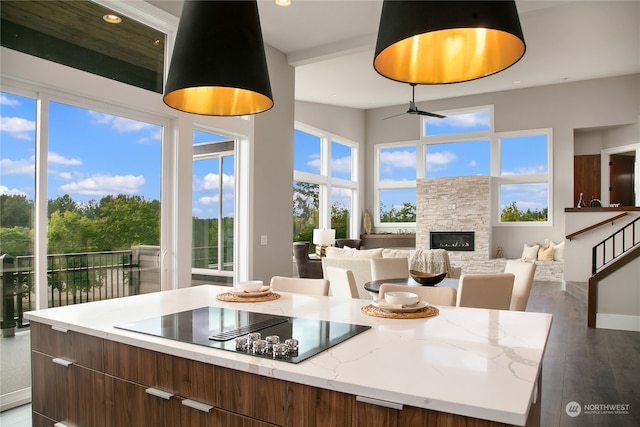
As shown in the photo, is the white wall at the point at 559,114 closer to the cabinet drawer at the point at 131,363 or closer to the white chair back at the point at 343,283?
the white chair back at the point at 343,283

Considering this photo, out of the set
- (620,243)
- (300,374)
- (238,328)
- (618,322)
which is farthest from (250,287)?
(620,243)

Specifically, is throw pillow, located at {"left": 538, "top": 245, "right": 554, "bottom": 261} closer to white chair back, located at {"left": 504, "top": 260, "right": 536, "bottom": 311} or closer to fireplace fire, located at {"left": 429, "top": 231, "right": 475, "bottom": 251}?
fireplace fire, located at {"left": 429, "top": 231, "right": 475, "bottom": 251}

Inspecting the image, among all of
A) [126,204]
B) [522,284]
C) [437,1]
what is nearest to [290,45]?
[126,204]

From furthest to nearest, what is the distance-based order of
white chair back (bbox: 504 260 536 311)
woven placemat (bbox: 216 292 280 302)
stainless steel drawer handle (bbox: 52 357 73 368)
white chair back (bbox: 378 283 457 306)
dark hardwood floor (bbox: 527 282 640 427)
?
1. white chair back (bbox: 504 260 536 311)
2. dark hardwood floor (bbox: 527 282 640 427)
3. white chair back (bbox: 378 283 457 306)
4. woven placemat (bbox: 216 292 280 302)
5. stainless steel drawer handle (bbox: 52 357 73 368)

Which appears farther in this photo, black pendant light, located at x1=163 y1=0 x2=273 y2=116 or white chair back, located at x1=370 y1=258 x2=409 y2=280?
white chair back, located at x1=370 y1=258 x2=409 y2=280

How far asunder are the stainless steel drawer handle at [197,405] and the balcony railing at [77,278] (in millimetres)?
2318

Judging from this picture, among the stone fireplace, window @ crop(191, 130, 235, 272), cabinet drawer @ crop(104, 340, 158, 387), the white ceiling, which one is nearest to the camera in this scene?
cabinet drawer @ crop(104, 340, 158, 387)

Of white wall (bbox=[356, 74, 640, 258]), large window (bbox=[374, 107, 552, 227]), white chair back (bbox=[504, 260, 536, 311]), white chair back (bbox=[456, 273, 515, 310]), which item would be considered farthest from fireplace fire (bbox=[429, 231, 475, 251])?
white chair back (bbox=[456, 273, 515, 310])

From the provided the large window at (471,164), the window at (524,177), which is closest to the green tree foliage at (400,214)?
the large window at (471,164)

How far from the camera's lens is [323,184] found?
1049 cm

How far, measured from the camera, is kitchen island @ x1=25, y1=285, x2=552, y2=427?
1090 millimetres

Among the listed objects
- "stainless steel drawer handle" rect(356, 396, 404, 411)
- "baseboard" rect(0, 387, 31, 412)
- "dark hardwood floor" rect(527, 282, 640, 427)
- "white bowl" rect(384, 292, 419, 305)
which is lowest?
"dark hardwood floor" rect(527, 282, 640, 427)

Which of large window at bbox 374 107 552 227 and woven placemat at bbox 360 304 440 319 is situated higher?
large window at bbox 374 107 552 227

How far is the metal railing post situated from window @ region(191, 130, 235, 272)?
1711 millimetres
